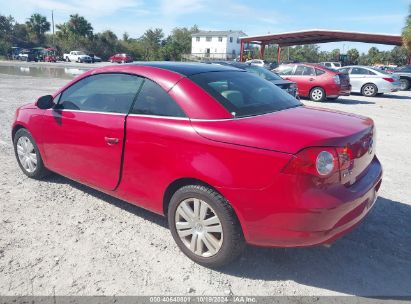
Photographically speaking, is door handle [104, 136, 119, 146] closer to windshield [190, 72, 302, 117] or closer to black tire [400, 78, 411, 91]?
windshield [190, 72, 302, 117]

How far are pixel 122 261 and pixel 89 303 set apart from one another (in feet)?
1.77

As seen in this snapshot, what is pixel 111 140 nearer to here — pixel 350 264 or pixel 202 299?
pixel 202 299

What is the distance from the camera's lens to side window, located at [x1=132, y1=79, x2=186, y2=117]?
3068 mm

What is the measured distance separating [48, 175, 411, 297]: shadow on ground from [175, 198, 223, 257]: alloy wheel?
0.86 feet

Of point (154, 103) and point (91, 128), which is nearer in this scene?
point (154, 103)

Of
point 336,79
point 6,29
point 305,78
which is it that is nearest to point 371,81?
point 336,79

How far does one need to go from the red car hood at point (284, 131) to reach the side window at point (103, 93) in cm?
92

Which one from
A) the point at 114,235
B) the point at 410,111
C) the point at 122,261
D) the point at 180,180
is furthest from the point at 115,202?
the point at 410,111

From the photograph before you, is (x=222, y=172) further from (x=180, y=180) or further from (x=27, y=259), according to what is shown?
(x=27, y=259)

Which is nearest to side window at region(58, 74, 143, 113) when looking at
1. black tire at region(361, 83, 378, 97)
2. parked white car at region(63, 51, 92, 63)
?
black tire at region(361, 83, 378, 97)

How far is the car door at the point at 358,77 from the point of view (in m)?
17.3

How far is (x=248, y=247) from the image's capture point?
10.9 ft

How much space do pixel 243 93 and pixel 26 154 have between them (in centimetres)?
304

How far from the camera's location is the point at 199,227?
2.95 meters
